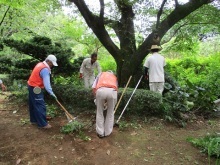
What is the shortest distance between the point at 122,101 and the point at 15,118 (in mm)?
2858

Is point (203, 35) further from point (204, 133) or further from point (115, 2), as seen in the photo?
point (204, 133)

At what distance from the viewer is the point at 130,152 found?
15.6ft

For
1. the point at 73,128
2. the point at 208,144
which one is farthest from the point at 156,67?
the point at 73,128

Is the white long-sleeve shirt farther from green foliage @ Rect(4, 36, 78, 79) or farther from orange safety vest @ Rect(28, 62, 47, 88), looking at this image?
orange safety vest @ Rect(28, 62, 47, 88)

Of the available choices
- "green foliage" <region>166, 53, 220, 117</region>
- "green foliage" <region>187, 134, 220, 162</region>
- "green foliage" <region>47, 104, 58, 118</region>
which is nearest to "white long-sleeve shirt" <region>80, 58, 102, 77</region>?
"green foliage" <region>47, 104, 58, 118</region>

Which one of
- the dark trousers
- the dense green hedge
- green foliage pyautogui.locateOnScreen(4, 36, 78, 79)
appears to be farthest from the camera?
green foliage pyautogui.locateOnScreen(4, 36, 78, 79)

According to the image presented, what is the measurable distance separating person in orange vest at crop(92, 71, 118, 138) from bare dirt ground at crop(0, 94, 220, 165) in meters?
0.20

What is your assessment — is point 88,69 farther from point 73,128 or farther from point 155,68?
point 73,128

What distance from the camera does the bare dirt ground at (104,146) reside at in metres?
4.44

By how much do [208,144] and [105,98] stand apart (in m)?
2.19

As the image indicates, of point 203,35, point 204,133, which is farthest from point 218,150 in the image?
point 203,35

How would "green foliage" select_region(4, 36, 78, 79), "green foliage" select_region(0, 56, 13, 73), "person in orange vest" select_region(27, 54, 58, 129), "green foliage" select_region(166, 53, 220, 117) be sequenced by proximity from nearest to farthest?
1. "person in orange vest" select_region(27, 54, 58, 129)
2. "green foliage" select_region(166, 53, 220, 117)
3. "green foliage" select_region(4, 36, 78, 79)
4. "green foliage" select_region(0, 56, 13, 73)

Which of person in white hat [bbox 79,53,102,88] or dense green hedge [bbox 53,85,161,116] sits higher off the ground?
person in white hat [bbox 79,53,102,88]

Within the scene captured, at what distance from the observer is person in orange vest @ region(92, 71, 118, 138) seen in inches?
196
